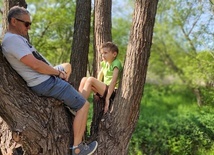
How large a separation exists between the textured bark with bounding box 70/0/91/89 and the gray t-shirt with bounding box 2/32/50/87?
8.66ft

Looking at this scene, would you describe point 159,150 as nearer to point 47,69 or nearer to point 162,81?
point 47,69

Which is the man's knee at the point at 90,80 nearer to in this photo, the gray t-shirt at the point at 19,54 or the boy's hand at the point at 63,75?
the boy's hand at the point at 63,75

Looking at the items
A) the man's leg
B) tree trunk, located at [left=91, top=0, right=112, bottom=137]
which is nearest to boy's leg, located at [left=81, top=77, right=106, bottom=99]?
the man's leg

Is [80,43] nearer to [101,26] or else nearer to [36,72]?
[101,26]

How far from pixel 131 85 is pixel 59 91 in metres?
0.94

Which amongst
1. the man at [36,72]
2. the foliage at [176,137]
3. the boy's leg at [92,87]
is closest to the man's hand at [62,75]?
the man at [36,72]

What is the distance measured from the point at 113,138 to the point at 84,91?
2.20 feet

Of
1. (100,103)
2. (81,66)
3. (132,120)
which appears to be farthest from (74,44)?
(132,120)

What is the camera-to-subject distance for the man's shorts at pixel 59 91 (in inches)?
154

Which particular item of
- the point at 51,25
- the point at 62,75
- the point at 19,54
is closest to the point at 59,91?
the point at 62,75

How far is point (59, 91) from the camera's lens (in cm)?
393

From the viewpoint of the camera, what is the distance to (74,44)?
663 centimetres

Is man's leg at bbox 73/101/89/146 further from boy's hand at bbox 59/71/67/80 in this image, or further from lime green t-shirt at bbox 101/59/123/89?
lime green t-shirt at bbox 101/59/123/89

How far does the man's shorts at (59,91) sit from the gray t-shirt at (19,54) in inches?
2.3
